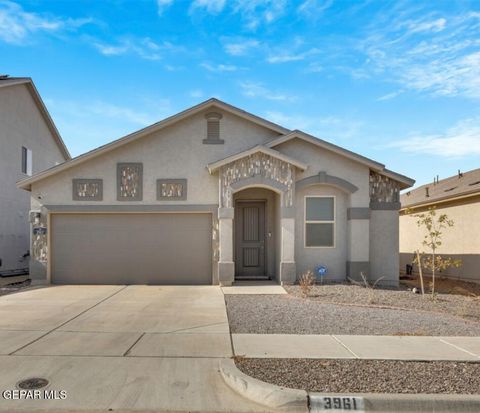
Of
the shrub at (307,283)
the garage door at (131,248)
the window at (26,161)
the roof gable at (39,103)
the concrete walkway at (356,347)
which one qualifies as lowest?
the concrete walkway at (356,347)

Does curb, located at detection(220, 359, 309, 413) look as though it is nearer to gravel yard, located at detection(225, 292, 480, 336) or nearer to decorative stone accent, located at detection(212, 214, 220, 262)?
gravel yard, located at detection(225, 292, 480, 336)

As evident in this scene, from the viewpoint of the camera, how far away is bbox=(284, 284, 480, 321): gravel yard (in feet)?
29.5

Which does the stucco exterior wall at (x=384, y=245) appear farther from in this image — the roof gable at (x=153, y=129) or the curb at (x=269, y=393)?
the curb at (x=269, y=393)

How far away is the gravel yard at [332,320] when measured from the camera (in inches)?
275

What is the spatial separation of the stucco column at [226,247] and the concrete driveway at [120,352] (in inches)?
83.1

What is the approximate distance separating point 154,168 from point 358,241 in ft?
23.5

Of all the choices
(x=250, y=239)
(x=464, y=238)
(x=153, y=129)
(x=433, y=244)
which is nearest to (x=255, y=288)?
(x=250, y=239)

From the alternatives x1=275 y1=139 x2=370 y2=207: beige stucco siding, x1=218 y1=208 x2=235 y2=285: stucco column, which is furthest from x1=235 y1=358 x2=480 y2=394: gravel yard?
x1=275 y1=139 x2=370 y2=207: beige stucco siding

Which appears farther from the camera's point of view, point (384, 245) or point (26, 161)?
point (26, 161)

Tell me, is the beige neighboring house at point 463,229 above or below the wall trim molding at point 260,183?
below

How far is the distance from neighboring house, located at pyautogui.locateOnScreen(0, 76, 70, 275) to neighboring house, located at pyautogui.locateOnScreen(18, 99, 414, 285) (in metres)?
5.72

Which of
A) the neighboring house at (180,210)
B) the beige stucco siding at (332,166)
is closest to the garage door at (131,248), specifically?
the neighboring house at (180,210)

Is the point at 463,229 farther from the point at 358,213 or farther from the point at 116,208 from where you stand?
the point at 116,208

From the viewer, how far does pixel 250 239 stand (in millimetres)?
13461
